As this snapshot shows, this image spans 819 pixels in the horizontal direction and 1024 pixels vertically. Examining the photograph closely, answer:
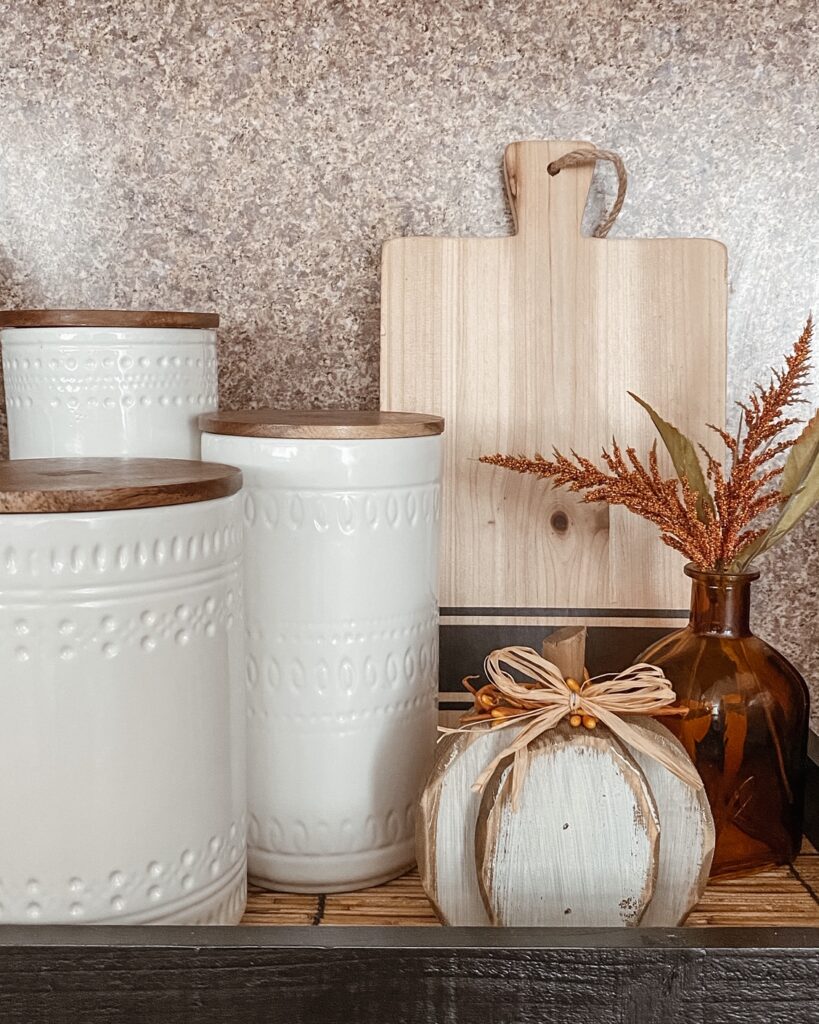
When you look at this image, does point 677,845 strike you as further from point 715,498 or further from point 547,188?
point 547,188

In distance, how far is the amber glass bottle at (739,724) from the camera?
65 centimetres

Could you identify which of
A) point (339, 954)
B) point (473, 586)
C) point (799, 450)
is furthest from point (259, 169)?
point (339, 954)

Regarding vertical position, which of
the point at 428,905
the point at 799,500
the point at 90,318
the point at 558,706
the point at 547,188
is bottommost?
the point at 428,905

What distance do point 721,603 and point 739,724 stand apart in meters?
0.07

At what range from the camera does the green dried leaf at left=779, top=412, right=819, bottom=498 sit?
0.65 m

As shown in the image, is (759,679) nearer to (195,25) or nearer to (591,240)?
(591,240)

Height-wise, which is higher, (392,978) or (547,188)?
(547,188)

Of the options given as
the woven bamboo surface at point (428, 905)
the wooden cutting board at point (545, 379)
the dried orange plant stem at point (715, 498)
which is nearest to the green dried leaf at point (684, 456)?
the dried orange plant stem at point (715, 498)

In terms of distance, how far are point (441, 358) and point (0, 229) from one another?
380 mm

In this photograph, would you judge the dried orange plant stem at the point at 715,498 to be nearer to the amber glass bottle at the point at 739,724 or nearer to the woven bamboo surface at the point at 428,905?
the amber glass bottle at the point at 739,724

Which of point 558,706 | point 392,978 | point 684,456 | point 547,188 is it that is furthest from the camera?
point 547,188

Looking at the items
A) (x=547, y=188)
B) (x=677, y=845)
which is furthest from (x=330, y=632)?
(x=547, y=188)

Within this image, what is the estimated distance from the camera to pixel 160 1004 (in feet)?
1.54

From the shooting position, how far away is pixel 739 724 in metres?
0.65
